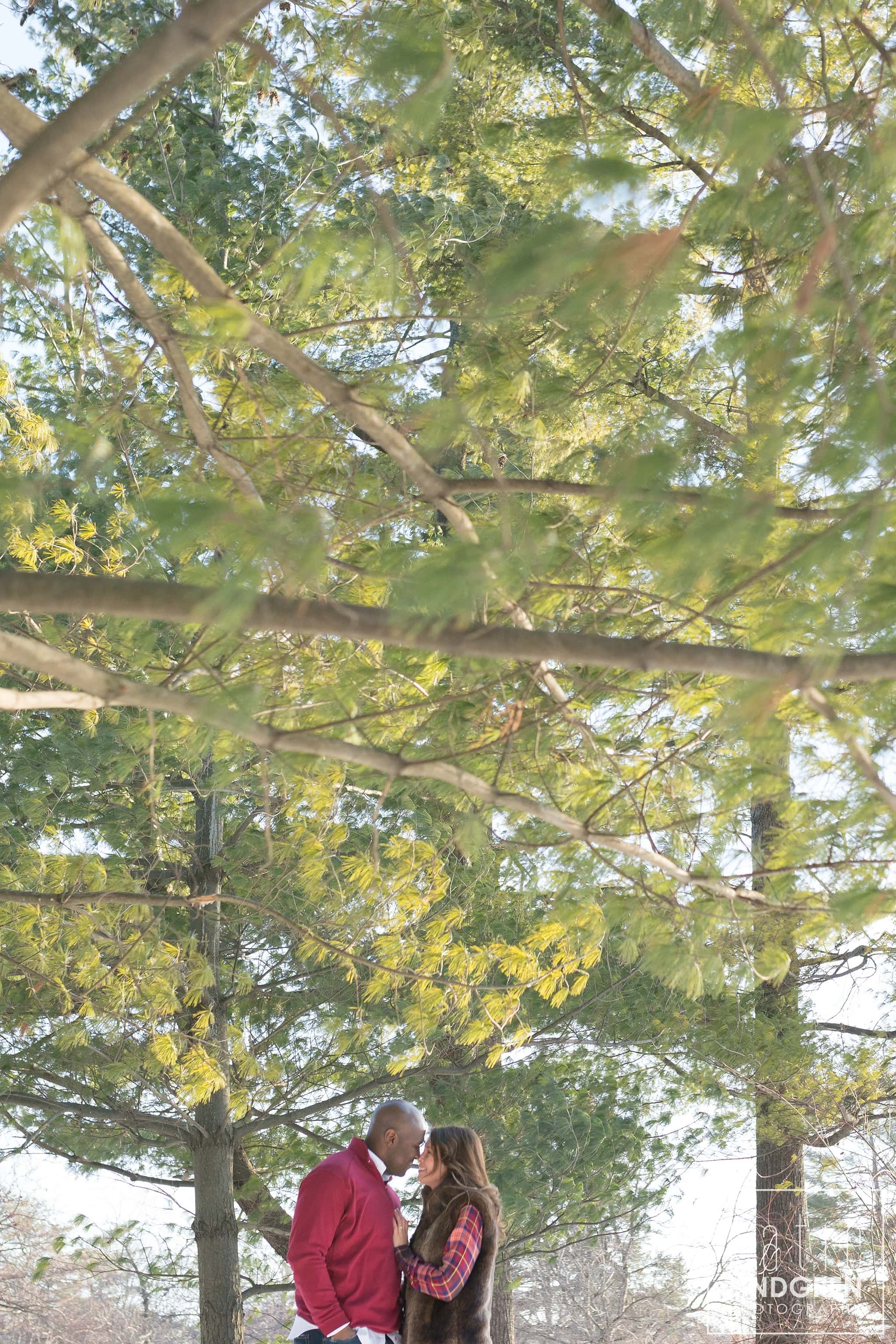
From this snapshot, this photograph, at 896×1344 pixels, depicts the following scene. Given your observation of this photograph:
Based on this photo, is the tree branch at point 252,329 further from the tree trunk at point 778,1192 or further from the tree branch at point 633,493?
the tree trunk at point 778,1192

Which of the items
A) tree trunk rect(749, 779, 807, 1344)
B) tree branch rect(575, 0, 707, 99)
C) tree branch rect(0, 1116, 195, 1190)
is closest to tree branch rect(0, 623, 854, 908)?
tree branch rect(575, 0, 707, 99)

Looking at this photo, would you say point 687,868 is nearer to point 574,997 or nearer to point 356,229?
point 356,229

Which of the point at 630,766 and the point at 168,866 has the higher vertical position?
the point at 168,866

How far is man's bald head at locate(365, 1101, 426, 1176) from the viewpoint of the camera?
3568 millimetres

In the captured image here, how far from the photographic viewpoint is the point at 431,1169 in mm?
3449

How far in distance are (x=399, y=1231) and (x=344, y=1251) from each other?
7.1 inches

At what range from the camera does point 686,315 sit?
23.6 feet

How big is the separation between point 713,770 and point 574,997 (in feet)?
15.1

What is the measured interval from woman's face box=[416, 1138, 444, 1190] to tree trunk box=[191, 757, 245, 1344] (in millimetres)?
2819

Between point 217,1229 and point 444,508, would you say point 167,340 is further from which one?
point 217,1229

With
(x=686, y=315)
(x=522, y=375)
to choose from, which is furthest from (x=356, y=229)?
(x=686, y=315)

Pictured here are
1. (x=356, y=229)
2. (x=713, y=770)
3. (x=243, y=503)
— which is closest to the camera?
(x=243, y=503)

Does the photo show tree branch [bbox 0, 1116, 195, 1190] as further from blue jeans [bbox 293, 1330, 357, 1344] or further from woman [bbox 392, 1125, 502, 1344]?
woman [bbox 392, 1125, 502, 1344]

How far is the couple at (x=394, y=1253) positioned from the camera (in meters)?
3.32
